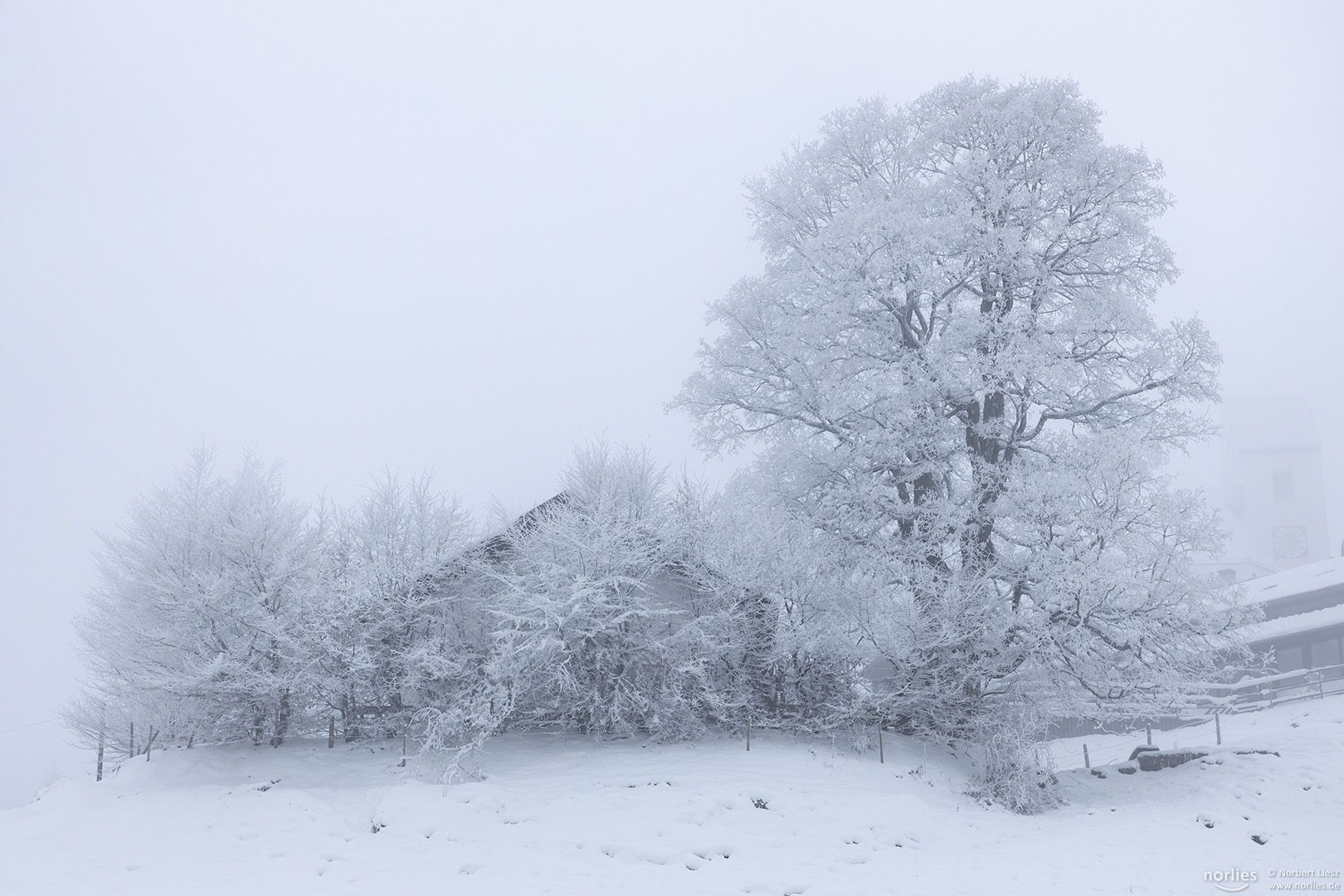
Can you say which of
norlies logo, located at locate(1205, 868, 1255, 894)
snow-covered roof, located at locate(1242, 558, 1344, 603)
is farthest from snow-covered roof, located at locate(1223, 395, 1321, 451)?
norlies logo, located at locate(1205, 868, 1255, 894)

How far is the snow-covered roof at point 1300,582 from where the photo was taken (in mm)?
34188

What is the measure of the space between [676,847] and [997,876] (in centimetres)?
396

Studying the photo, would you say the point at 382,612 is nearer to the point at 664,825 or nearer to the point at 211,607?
the point at 211,607

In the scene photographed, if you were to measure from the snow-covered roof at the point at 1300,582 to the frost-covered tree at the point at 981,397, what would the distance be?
18843mm

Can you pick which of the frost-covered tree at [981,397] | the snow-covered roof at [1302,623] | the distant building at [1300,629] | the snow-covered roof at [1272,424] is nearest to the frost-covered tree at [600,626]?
the frost-covered tree at [981,397]

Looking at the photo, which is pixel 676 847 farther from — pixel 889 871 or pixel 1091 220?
pixel 1091 220

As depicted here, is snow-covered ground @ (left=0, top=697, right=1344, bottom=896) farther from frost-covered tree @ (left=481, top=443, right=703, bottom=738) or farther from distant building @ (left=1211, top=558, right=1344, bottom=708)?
distant building @ (left=1211, top=558, right=1344, bottom=708)

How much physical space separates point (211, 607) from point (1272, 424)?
98.7 metres

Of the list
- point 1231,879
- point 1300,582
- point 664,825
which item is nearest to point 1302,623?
point 1300,582

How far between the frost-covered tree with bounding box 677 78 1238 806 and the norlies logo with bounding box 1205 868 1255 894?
461cm

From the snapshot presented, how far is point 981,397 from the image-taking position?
19000mm

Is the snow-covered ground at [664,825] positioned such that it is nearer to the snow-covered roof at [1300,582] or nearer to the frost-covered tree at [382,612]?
the frost-covered tree at [382,612]

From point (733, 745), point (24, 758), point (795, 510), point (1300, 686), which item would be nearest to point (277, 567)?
point (733, 745)

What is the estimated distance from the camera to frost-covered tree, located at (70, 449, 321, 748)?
651 inches
